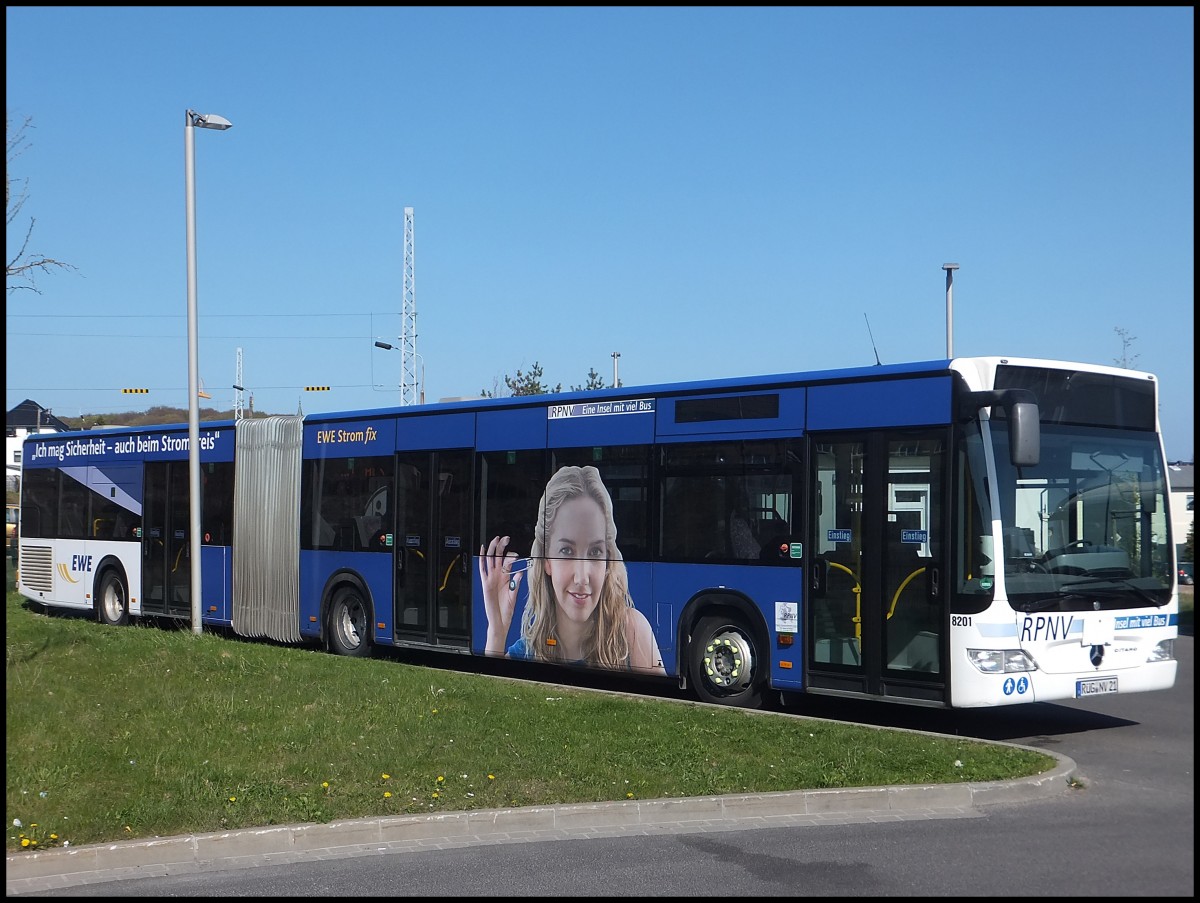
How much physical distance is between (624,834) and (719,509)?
17.8 ft

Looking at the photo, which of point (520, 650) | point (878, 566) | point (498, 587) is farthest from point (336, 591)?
point (878, 566)

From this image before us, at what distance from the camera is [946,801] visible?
898 cm

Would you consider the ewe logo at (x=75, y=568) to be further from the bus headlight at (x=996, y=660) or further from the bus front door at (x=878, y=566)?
the bus headlight at (x=996, y=660)

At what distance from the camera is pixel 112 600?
73.6ft

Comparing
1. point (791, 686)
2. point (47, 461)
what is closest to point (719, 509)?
point (791, 686)

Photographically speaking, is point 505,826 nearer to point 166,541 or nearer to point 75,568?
point 166,541

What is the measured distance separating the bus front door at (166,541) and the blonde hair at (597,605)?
721cm

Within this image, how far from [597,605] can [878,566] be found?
379cm

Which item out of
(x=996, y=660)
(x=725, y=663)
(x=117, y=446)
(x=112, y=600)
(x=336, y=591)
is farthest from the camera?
(x=112, y=600)

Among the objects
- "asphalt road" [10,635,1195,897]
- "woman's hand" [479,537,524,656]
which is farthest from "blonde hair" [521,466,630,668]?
"asphalt road" [10,635,1195,897]

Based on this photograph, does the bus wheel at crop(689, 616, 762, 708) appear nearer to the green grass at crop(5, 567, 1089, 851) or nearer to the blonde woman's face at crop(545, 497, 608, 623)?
the green grass at crop(5, 567, 1089, 851)

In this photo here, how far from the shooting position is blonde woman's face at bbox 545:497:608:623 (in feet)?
48.1

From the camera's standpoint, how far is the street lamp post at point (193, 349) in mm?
19312

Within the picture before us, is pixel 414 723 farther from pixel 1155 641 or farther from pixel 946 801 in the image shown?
pixel 1155 641
